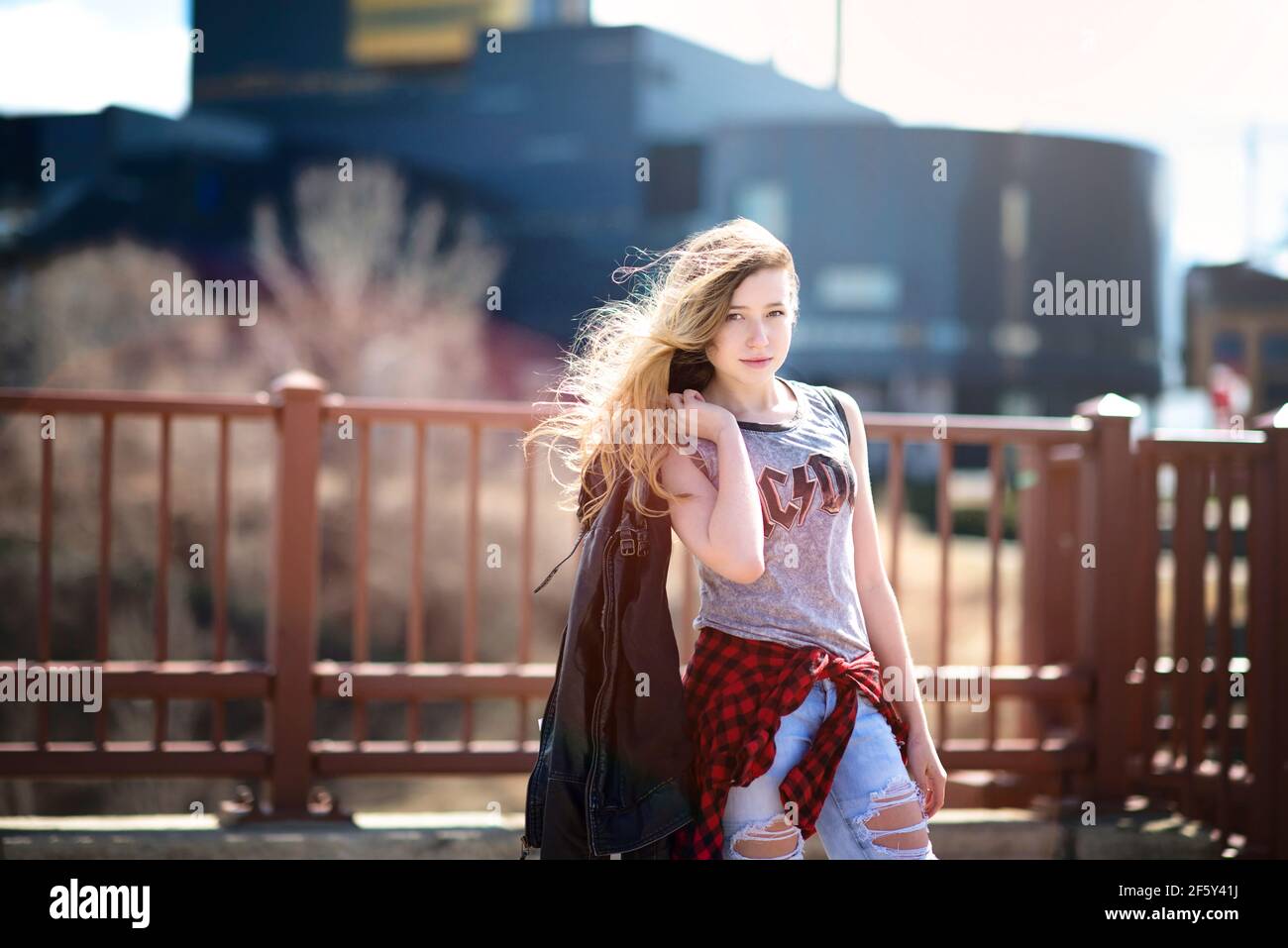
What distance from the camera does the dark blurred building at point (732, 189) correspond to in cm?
3972

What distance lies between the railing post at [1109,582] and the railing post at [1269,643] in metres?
0.46

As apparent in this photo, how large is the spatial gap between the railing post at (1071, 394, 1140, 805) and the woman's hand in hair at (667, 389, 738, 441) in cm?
274

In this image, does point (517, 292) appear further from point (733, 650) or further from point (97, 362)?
point (733, 650)

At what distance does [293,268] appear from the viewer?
34.6 metres

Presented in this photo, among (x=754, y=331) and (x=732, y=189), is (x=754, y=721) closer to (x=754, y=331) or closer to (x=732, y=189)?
(x=754, y=331)

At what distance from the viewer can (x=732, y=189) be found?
4038 centimetres

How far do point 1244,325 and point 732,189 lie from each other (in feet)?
52.7

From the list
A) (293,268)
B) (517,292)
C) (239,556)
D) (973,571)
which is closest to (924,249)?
(517,292)

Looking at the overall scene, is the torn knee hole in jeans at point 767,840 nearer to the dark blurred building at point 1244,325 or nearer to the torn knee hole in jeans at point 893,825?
the torn knee hole in jeans at point 893,825

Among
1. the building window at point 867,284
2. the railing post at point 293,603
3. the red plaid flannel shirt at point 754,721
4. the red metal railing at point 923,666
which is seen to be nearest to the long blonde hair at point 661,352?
the red plaid flannel shirt at point 754,721

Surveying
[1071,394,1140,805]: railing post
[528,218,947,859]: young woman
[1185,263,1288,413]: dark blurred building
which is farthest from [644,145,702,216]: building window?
[528,218,947,859]: young woman

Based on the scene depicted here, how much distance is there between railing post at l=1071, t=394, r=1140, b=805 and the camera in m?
4.90

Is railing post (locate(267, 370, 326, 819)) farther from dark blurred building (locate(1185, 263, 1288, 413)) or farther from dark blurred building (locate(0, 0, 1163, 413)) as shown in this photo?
dark blurred building (locate(0, 0, 1163, 413))
